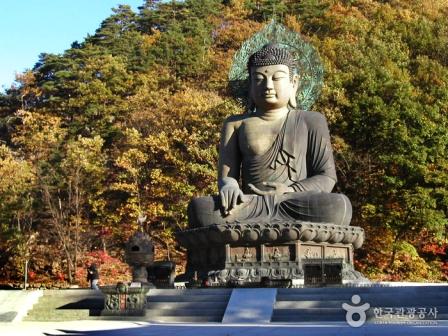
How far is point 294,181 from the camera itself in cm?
1611

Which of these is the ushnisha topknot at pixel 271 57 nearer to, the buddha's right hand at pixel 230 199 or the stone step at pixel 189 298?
the buddha's right hand at pixel 230 199

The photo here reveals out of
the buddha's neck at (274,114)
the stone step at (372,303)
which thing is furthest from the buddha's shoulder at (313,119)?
the stone step at (372,303)

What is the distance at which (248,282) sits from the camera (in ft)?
46.7

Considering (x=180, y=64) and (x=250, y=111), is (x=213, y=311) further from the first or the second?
(x=180, y=64)

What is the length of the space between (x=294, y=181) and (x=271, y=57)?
8.36ft

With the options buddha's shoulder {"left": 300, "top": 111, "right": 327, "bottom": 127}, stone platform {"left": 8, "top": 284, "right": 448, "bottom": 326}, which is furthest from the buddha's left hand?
stone platform {"left": 8, "top": 284, "right": 448, "bottom": 326}

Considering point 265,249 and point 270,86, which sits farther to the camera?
point 270,86

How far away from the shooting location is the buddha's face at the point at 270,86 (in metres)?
16.3

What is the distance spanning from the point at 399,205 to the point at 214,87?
42.3 ft

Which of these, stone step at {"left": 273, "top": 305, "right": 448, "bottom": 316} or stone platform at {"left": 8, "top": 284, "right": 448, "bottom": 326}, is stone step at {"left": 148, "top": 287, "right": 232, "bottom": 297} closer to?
stone platform at {"left": 8, "top": 284, "right": 448, "bottom": 326}

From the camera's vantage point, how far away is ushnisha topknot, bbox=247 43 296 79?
54.0ft

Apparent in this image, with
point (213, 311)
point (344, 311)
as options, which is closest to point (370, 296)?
point (344, 311)

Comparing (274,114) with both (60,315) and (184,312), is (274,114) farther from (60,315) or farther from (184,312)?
(60,315)

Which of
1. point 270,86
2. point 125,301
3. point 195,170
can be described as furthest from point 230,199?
point 195,170
